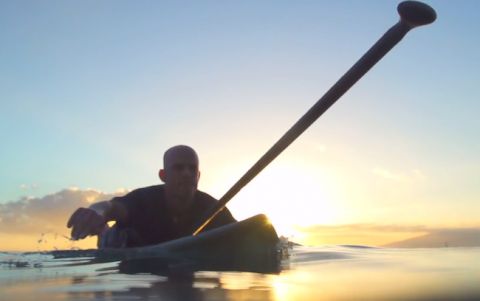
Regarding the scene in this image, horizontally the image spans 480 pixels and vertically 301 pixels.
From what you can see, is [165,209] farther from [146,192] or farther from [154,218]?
[146,192]

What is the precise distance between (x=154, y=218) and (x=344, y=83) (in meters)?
3.00

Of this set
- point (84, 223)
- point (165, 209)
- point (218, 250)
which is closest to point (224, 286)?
point (84, 223)

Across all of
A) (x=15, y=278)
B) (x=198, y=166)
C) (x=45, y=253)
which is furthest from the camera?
(x=198, y=166)

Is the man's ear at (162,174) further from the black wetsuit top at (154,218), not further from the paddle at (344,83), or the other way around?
the paddle at (344,83)

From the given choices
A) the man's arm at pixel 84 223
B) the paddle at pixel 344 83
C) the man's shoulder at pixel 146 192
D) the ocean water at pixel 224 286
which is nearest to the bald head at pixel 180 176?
the man's shoulder at pixel 146 192

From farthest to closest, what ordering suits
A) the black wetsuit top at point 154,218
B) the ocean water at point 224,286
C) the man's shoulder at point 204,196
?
1. the man's shoulder at point 204,196
2. the black wetsuit top at point 154,218
3. the ocean water at point 224,286

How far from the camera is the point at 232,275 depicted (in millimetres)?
3193

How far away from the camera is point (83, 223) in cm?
445

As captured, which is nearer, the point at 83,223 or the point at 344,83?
the point at 83,223

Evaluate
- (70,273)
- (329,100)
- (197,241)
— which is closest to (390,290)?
(70,273)

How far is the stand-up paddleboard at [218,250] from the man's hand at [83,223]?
0.32 meters

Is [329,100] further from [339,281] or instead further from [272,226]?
[339,281]

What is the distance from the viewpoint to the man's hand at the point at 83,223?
4434 millimetres

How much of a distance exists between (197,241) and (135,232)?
1730 millimetres
